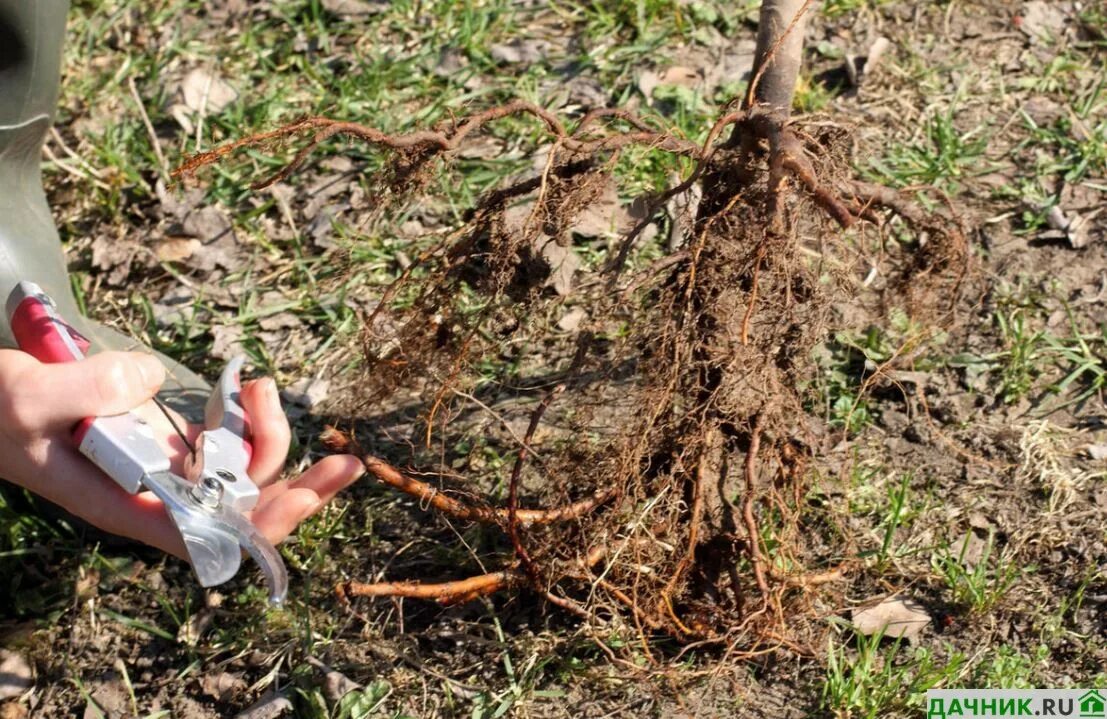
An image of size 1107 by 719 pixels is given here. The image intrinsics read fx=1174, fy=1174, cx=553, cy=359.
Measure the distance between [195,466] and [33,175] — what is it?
1.04m

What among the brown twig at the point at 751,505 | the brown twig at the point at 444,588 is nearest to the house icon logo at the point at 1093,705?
the brown twig at the point at 751,505

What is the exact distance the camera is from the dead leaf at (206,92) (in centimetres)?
331

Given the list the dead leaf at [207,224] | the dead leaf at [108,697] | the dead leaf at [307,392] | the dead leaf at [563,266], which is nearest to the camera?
the dead leaf at [108,697]

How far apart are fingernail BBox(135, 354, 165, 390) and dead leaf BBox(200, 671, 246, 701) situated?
23.8 inches

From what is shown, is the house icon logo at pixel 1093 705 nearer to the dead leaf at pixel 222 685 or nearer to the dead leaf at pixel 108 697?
the dead leaf at pixel 222 685

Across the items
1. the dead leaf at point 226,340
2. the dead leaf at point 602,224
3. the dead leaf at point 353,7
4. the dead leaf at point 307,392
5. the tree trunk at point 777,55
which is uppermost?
the tree trunk at point 777,55

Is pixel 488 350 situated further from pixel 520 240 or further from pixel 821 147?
pixel 821 147

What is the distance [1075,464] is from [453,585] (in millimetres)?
1303

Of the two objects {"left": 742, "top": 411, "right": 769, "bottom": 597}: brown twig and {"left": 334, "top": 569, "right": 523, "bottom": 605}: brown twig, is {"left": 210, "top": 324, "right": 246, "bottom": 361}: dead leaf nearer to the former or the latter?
{"left": 334, "top": 569, "right": 523, "bottom": 605}: brown twig

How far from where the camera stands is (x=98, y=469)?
2.11m

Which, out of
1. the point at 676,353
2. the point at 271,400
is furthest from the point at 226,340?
the point at 676,353

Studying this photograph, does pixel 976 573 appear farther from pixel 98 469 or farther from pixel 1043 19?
pixel 1043 19

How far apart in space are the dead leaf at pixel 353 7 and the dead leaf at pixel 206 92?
40 cm

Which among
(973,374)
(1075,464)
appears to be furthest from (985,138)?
(1075,464)
